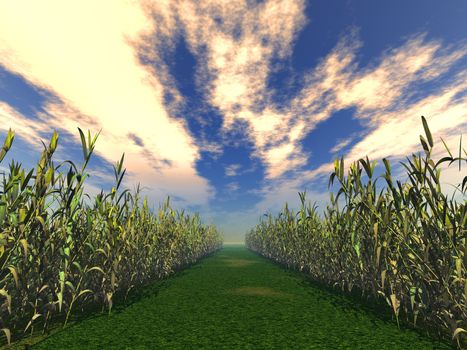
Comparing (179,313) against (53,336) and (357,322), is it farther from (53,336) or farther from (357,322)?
(357,322)

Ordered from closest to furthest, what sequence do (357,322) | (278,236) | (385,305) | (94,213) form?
(357,322), (94,213), (385,305), (278,236)

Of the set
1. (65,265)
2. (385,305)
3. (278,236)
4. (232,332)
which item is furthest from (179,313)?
(278,236)

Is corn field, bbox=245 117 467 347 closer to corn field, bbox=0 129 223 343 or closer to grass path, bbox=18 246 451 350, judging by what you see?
grass path, bbox=18 246 451 350

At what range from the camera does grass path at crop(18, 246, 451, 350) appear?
337 cm

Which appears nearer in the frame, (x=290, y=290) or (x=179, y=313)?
(x=179, y=313)

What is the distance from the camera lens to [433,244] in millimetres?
3314

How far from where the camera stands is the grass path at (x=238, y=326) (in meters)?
3.37

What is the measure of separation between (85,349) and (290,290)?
5014mm

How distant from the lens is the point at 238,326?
13.5ft

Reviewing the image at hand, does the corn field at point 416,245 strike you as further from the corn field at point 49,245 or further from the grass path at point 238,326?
the corn field at point 49,245

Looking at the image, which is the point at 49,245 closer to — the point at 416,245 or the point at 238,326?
the point at 238,326

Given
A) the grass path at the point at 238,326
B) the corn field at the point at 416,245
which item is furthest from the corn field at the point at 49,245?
the corn field at the point at 416,245

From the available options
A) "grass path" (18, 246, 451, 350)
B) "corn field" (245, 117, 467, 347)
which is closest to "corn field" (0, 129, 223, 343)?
"grass path" (18, 246, 451, 350)

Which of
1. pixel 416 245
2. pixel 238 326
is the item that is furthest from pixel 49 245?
pixel 416 245
